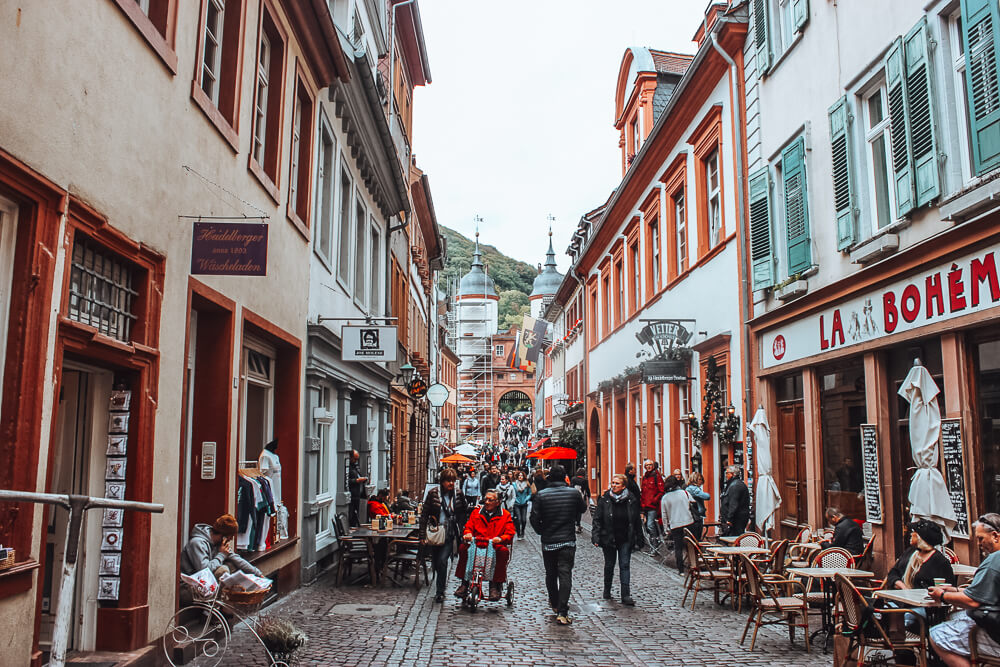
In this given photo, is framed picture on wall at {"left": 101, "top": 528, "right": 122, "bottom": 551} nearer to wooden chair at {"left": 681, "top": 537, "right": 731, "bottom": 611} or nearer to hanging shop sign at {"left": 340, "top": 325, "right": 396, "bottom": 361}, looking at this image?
hanging shop sign at {"left": 340, "top": 325, "right": 396, "bottom": 361}

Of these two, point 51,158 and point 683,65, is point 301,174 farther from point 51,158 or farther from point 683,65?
point 683,65

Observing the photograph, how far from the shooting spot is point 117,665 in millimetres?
6438

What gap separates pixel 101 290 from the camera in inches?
256

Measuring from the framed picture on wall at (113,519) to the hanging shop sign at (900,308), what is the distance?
7650 millimetres

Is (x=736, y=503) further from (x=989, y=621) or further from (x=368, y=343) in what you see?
(x=989, y=621)

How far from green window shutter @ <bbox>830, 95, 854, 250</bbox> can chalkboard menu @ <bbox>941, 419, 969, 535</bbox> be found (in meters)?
2.89

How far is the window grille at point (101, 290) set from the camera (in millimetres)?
6113

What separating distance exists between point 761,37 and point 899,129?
5108 millimetres

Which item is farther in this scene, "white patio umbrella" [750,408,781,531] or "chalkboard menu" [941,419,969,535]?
"white patio umbrella" [750,408,781,531]

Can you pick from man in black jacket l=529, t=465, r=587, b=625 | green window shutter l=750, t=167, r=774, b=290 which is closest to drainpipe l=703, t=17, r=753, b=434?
green window shutter l=750, t=167, r=774, b=290

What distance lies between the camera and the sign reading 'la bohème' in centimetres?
776

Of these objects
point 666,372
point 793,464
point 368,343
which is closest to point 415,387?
point 666,372

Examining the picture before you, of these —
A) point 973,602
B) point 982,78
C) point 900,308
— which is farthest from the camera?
point 900,308

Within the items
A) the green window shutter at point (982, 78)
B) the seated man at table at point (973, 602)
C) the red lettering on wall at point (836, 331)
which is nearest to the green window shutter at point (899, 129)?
the green window shutter at point (982, 78)
